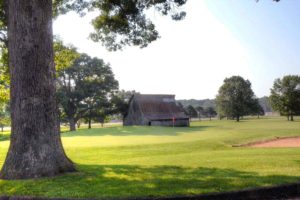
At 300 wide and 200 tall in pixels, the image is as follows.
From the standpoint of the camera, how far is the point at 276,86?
103 meters

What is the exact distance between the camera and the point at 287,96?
97.6 meters

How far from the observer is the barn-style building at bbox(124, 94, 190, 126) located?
233 feet

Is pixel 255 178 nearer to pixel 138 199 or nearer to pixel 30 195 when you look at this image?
pixel 138 199

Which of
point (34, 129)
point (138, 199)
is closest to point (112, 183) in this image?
point (138, 199)

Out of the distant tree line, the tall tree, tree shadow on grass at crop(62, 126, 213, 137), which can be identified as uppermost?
the distant tree line

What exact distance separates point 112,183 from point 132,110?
215ft

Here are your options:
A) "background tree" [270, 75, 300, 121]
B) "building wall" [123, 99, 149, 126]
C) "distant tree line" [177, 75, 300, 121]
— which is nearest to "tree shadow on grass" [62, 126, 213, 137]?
"building wall" [123, 99, 149, 126]

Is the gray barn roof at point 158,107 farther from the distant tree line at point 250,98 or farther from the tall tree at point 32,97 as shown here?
the tall tree at point 32,97

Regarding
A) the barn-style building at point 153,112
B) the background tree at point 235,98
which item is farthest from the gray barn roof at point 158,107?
the background tree at point 235,98

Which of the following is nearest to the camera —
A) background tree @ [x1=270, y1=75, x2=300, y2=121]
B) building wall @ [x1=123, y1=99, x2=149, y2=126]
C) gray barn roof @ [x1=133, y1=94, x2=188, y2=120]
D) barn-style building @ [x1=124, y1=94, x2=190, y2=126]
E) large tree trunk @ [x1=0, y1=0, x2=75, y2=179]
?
large tree trunk @ [x1=0, y1=0, x2=75, y2=179]

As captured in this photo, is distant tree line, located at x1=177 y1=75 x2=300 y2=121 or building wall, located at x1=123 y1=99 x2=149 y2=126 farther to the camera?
distant tree line, located at x1=177 y1=75 x2=300 y2=121

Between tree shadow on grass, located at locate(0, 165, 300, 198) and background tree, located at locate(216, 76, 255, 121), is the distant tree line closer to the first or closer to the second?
background tree, located at locate(216, 76, 255, 121)

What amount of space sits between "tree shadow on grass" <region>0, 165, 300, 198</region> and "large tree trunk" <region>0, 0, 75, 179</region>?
65 cm

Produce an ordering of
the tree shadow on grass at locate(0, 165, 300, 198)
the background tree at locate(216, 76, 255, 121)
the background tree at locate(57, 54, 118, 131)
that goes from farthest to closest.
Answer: the background tree at locate(216, 76, 255, 121), the background tree at locate(57, 54, 118, 131), the tree shadow on grass at locate(0, 165, 300, 198)
